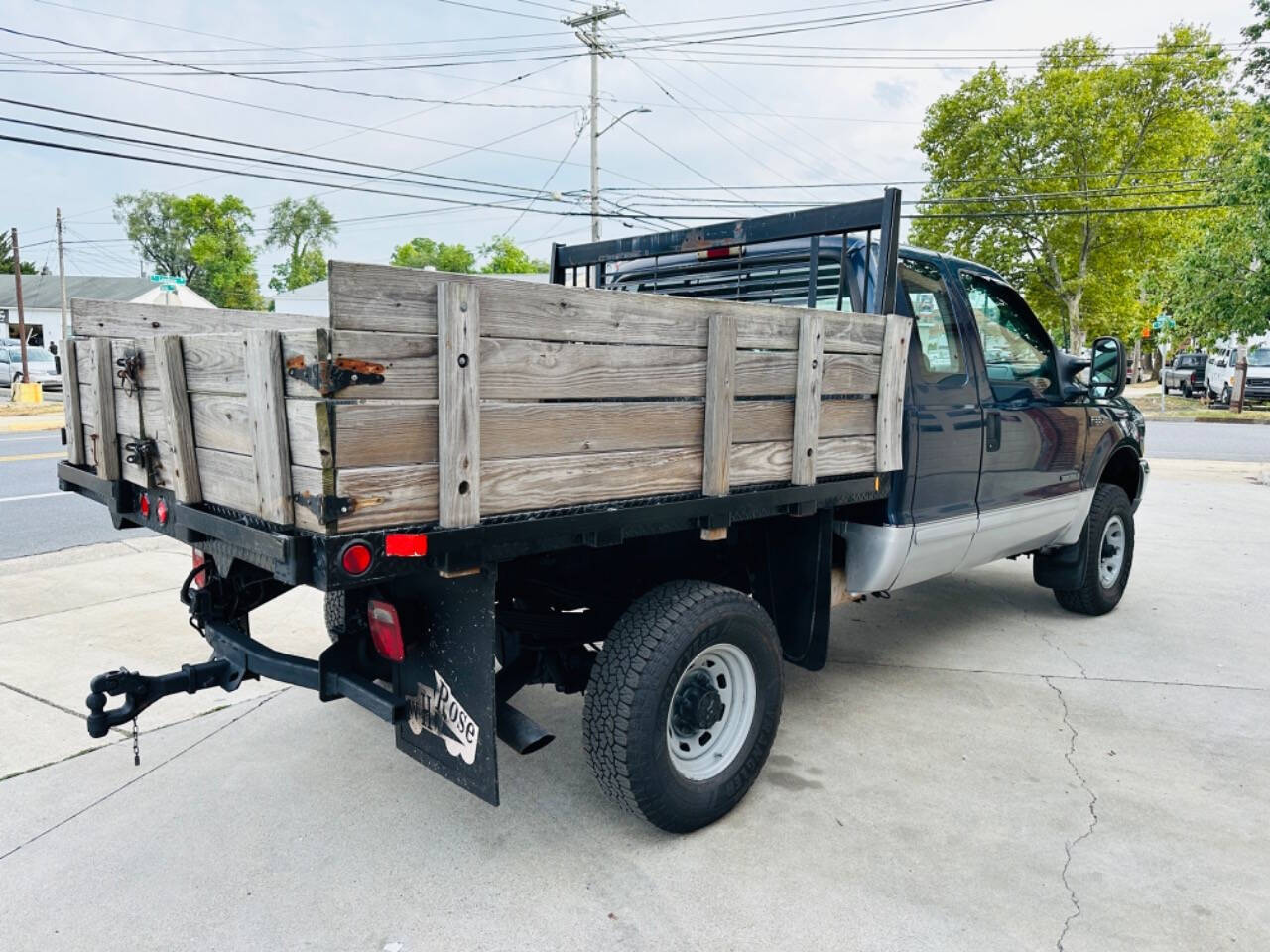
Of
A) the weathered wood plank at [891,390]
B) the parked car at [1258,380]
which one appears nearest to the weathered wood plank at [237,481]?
the weathered wood plank at [891,390]

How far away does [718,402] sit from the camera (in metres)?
2.82

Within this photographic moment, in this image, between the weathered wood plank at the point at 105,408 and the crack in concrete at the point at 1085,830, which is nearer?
the crack in concrete at the point at 1085,830

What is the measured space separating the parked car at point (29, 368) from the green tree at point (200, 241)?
109 ft

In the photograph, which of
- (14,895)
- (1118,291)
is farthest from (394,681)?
(1118,291)

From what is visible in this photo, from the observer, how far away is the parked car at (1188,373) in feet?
107

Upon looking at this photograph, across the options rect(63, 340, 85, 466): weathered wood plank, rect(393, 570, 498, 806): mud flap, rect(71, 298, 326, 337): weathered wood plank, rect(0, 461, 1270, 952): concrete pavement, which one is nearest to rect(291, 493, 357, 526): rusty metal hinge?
rect(393, 570, 498, 806): mud flap

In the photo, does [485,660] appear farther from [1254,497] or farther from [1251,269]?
[1251,269]

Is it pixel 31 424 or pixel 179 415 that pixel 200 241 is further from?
pixel 179 415

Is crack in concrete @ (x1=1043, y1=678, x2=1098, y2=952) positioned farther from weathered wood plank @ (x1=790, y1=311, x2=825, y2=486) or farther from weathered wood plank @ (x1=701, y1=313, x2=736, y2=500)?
weathered wood plank @ (x1=701, y1=313, x2=736, y2=500)

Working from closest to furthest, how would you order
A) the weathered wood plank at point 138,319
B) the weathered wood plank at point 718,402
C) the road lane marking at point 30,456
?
the weathered wood plank at point 718,402
the weathered wood plank at point 138,319
the road lane marking at point 30,456

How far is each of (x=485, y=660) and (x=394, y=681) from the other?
0.44 meters

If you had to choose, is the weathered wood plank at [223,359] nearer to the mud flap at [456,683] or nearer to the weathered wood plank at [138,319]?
the mud flap at [456,683]

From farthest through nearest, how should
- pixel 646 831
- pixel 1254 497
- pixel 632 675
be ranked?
pixel 1254 497, pixel 646 831, pixel 632 675

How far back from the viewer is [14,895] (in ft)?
8.67
